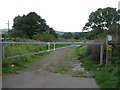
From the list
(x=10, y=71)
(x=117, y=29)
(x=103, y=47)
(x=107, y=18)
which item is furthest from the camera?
(x=107, y=18)

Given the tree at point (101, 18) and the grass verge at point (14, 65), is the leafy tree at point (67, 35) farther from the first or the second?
the grass verge at point (14, 65)

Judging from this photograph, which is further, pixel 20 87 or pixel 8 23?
pixel 8 23

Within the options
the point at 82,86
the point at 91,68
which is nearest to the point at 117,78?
the point at 82,86

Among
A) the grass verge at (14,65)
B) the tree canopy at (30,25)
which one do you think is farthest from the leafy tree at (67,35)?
the grass verge at (14,65)

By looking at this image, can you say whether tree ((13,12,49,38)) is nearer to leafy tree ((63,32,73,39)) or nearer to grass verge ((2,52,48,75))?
leafy tree ((63,32,73,39))

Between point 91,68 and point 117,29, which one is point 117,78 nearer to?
point 91,68

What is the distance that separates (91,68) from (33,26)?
2017 inches

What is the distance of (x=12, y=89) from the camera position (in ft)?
34.8

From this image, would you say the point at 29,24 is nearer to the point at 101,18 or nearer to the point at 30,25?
the point at 30,25

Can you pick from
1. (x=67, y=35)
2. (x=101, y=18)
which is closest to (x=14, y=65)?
(x=101, y=18)

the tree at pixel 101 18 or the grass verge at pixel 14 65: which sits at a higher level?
the tree at pixel 101 18

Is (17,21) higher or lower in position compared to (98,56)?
higher

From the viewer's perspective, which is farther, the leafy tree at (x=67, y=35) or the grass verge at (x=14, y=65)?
the leafy tree at (x=67, y=35)

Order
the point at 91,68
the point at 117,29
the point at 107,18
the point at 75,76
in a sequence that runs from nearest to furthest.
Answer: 1. the point at 75,76
2. the point at 91,68
3. the point at 117,29
4. the point at 107,18
